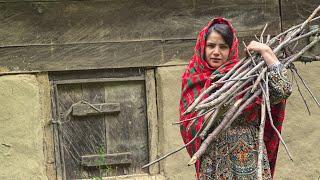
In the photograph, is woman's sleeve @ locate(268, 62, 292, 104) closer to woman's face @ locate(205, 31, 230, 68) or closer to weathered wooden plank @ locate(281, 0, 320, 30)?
woman's face @ locate(205, 31, 230, 68)

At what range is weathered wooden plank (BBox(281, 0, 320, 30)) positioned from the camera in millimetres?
4980

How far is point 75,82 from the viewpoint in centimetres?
471

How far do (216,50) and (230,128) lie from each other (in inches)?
16.0

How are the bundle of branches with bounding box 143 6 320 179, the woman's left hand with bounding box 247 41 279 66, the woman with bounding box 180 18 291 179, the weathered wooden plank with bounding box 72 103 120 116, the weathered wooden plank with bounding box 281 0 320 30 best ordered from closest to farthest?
1. the bundle of branches with bounding box 143 6 320 179
2. the woman's left hand with bounding box 247 41 279 66
3. the woman with bounding box 180 18 291 179
4. the weathered wooden plank with bounding box 72 103 120 116
5. the weathered wooden plank with bounding box 281 0 320 30

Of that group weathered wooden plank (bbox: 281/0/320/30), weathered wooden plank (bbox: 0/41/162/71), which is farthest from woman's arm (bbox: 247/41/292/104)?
weathered wooden plank (bbox: 281/0/320/30)

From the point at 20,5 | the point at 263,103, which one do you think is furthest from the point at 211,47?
the point at 20,5

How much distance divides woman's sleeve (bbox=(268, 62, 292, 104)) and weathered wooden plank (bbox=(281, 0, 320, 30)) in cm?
216

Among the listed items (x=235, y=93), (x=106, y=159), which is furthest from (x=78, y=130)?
(x=235, y=93)

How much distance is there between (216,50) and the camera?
10.6 ft

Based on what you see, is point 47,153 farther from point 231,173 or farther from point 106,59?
point 231,173

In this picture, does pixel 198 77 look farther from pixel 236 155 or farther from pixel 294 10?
pixel 294 10

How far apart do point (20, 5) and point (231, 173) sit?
2.23 meters

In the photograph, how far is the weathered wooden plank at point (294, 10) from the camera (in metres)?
4.98

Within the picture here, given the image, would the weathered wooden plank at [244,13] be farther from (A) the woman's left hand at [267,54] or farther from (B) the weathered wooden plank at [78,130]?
(A) the woman's left hand at [267,54]
